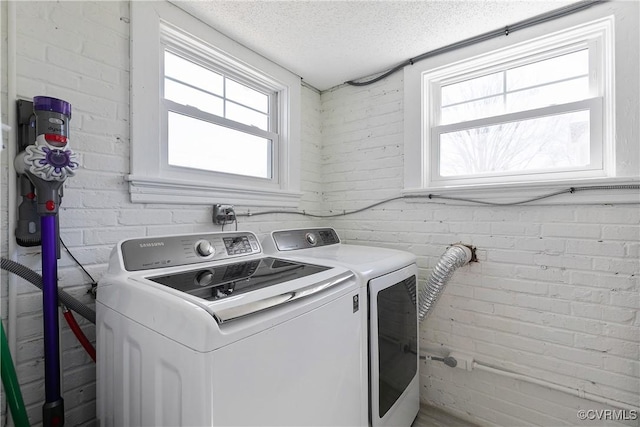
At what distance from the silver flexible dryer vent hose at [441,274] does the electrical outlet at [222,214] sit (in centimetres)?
125

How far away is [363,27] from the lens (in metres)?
1.64

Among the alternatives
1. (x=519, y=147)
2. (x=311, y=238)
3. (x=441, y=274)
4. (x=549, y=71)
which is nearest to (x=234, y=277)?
(x=311, y=238)

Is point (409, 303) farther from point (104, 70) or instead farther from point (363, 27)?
point (104, 70)

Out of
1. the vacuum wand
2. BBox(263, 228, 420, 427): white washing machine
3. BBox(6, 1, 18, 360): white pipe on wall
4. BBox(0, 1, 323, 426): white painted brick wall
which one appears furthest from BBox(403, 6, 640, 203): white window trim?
BBox(6, 1, 18, 360): white pipe on wall

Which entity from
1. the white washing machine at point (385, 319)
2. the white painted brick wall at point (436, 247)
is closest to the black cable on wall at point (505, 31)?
the white painted brick wall at point (436, 247)

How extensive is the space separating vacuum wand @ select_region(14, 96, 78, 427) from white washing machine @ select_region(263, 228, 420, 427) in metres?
0.91

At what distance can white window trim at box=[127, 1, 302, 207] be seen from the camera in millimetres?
1338

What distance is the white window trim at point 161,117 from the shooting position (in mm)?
1338

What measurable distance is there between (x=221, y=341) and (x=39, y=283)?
2.74 ft

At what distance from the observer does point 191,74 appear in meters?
1.70

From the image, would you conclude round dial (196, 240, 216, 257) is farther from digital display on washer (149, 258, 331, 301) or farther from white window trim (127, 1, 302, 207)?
white window trim (127, 1, 302, 207)

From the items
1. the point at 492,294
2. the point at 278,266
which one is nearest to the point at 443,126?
the point at 492,294

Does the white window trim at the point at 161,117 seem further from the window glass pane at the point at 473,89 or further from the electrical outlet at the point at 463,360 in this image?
the electrical outlet at the point at 463,360

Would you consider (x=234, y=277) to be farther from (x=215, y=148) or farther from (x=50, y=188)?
(x=215, y=148)
